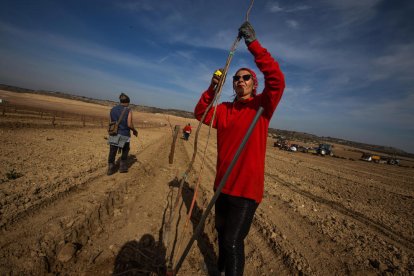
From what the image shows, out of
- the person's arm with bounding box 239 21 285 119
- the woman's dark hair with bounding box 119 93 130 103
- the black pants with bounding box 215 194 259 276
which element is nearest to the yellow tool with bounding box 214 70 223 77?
the person's arm with bounding box 239 21 285 119

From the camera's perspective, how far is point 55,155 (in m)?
7.77

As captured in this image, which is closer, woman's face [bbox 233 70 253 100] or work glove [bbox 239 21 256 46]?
work glove [bbox 239 21 256 46]

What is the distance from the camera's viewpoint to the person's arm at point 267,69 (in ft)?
6.14

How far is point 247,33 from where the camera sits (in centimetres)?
194

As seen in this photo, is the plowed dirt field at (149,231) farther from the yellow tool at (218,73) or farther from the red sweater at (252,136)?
the yellow tool at (218,73)

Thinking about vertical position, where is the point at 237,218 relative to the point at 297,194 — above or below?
above

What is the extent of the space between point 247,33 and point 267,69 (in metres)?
0.38

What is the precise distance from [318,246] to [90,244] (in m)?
3.82

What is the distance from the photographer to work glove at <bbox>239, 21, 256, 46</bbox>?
1.94 metres

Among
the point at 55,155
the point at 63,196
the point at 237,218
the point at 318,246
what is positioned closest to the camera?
the point at 237,218

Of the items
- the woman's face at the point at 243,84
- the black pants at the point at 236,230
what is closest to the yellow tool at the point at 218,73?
the woman's face at the point at 243,84

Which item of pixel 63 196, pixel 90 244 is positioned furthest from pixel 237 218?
pixel 63 196

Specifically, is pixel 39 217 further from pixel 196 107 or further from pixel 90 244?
pixel 196 107

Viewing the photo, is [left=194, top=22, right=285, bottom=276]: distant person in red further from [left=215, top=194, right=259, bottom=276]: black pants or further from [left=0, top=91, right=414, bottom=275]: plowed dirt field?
[left=0, top=91, right=414, bottom=275]: plowed dirt field
